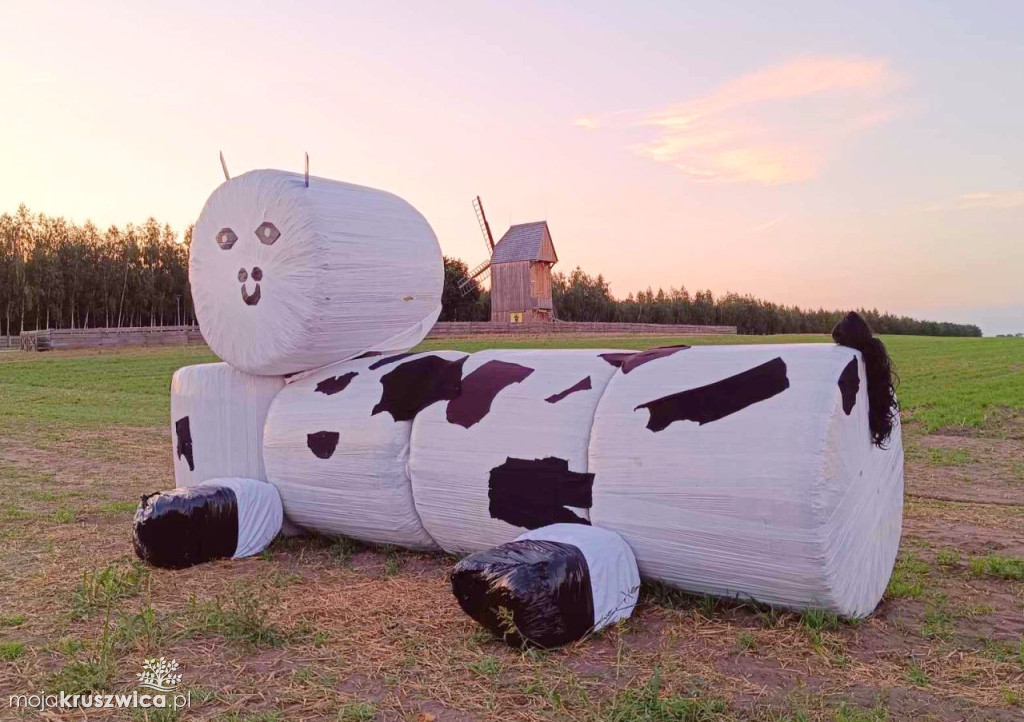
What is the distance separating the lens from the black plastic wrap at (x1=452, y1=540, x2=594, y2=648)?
2.87m

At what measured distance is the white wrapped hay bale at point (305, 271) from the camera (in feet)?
13.9

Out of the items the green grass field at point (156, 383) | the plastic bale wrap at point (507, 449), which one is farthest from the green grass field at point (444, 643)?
the green grass field at point (156, 383)

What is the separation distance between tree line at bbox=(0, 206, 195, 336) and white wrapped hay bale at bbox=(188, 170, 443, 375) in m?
43.2

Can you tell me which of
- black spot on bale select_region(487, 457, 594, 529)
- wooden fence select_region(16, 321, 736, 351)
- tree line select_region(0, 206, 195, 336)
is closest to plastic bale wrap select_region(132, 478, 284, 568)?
black spot on bale select_region(487, 457, 594, 529)

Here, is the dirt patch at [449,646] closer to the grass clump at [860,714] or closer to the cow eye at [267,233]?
the grass clump at [860,714]

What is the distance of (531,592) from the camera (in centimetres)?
286

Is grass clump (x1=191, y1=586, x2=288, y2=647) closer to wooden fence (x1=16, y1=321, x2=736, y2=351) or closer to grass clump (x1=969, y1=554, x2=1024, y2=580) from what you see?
grass clump (x1=969, y1=554, x2=1024, y2=580)

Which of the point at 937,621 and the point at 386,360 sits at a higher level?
→ the point at 386,360

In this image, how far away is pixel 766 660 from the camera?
2.82 meters

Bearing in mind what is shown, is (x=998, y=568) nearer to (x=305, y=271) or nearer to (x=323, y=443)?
(x=323, y=443)

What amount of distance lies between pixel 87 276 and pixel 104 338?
13.4m

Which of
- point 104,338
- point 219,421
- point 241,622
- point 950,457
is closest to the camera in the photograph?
point 241,622

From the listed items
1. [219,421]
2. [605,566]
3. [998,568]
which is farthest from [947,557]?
[219,421]

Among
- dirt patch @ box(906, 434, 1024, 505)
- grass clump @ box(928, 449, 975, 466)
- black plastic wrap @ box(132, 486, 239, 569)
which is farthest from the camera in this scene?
grass clump @ box(928, 449, 975, 466)
